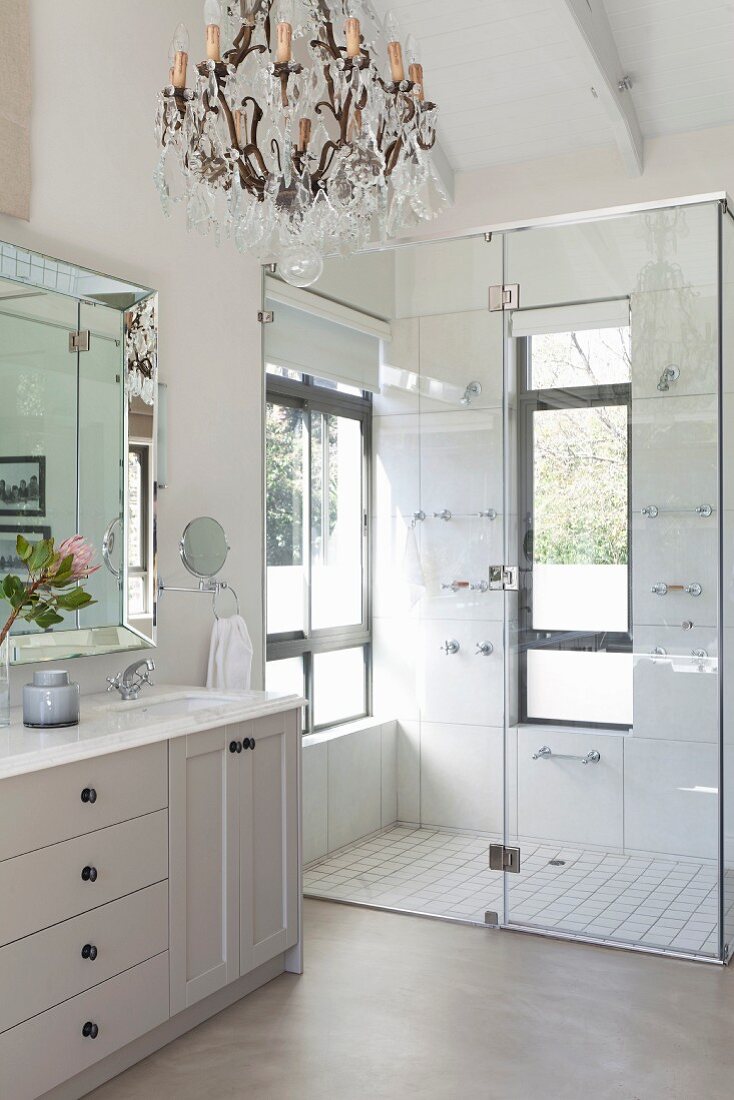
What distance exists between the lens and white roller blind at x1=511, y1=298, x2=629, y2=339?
11.5 feet

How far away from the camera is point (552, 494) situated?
3.62 metres

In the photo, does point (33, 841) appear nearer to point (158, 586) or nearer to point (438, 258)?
point (158, 586)

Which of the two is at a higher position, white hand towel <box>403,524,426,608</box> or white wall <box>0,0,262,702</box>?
white wall <box>0,0,262,702</box>

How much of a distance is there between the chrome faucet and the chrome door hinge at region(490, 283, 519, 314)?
67.9 inches

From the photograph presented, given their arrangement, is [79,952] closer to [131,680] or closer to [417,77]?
[131,680]

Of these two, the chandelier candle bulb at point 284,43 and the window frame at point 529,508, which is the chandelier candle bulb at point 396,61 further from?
the window frame at point 529,508

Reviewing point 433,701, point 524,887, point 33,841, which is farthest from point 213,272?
point 524,887

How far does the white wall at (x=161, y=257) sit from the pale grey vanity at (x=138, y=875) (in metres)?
0.53

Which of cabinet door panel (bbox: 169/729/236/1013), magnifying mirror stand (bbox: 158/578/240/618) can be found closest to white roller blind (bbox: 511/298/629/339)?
magnifying mirror stand (bbox: 158/578/240/618)

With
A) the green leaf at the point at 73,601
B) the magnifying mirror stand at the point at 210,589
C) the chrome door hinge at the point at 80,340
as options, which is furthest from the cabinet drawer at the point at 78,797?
the chrome door hinge at the point at 80,340

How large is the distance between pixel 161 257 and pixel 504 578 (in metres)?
1.60

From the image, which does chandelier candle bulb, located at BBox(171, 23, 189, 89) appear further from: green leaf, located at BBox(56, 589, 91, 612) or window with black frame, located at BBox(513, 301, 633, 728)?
window with black frame, located at BBox(513, 301, 633, 728)

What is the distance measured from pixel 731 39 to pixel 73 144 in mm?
2741

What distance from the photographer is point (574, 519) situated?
358 centimetres
